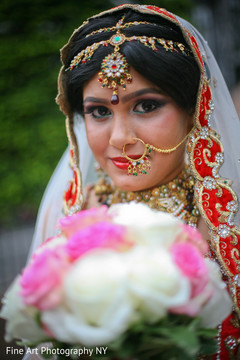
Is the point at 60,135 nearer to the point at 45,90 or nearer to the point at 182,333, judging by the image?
the point at 45,90

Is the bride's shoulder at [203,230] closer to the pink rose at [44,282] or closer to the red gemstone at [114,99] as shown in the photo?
the red gemstone at [114,99]

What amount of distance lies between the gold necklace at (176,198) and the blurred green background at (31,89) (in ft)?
8.52

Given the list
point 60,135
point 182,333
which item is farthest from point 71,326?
point 60,135

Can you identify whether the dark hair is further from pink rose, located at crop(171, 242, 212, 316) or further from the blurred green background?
the blurred green background

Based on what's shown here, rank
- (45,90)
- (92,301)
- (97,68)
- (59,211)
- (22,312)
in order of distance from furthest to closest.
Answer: (45,90) → (59,211) → (97,68) → (22,312) → (92,301)

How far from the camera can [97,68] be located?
1320 mm

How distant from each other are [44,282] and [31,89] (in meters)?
3.49

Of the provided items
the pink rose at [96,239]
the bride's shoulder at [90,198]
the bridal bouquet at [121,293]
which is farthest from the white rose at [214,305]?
the bride's shoulder at [90,198]

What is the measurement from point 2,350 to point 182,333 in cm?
113

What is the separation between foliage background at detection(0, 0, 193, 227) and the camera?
3738mm

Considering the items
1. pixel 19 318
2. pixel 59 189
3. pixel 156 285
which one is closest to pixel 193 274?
pixel 156 285

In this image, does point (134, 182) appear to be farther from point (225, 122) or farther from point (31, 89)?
point (31, 89)

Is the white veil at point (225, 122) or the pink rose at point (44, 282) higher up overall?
the white veil at point (225, 122)

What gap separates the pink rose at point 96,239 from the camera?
2.36ft
